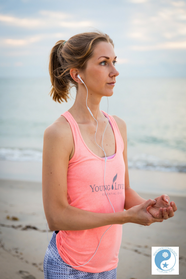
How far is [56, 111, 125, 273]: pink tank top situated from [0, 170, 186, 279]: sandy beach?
1.00 meters

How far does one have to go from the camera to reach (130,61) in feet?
82.2

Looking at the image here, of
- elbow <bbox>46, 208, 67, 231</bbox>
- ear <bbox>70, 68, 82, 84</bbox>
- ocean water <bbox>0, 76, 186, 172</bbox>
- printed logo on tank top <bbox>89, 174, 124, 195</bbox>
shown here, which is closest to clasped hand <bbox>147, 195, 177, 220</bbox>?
printed logo on tank top <bbox>89, 174, 124, 195</bbox>

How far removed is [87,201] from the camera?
1.45 m

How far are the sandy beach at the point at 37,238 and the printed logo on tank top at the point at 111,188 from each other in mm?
1152

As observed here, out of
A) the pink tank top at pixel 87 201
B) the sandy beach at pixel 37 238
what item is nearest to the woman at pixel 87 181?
the pink tank top at pixel 87 201

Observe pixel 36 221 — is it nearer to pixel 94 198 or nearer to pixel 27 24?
pixel 94 198

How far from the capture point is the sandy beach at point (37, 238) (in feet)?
11.3

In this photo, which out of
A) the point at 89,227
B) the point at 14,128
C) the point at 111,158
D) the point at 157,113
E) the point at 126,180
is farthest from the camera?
the point at 157,113

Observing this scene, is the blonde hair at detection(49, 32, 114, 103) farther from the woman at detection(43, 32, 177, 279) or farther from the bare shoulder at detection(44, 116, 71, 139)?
the bare shoulder at detection(44, 116, 71, 139)

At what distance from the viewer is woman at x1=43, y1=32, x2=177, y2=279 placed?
1.38 m

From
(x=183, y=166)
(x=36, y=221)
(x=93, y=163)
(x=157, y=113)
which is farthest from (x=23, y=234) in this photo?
(x=157, y=113)

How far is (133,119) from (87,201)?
18.5 meters

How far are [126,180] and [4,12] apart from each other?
2771 centimetres

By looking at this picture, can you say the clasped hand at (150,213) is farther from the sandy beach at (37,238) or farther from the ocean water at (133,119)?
the ocean water at (133,119)
